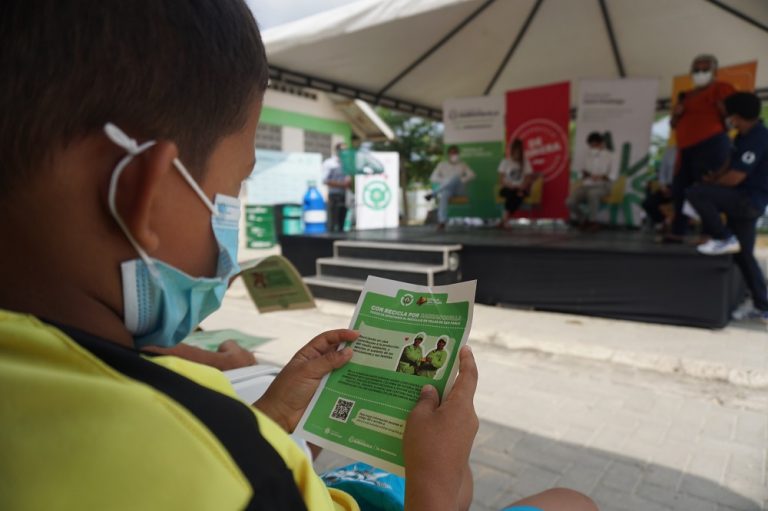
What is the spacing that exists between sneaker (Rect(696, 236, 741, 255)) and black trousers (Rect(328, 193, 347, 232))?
21.6 feet

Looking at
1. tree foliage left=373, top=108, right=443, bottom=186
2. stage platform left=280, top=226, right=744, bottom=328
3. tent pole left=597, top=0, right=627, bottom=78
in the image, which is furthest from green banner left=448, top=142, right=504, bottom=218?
tree foliage left=373, top=108, right=443, bottom=186

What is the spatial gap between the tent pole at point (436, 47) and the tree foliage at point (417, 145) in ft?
41.3

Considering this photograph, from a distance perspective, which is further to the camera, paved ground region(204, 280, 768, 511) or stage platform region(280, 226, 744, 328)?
stage platform region(280, 226, 744, 328)

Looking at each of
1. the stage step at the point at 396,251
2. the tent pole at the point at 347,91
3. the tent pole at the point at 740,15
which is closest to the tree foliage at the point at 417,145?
the tent pole at the point at 347,91

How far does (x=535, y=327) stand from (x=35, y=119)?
4.02 m

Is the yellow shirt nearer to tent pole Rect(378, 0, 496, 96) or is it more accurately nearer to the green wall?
tent pole Rect(378, 0, 496, 96)

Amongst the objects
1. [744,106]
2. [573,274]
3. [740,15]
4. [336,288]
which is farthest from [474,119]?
[744,106]

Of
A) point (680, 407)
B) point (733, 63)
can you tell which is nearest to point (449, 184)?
point (733, 63)

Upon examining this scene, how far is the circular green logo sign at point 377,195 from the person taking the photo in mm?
9867

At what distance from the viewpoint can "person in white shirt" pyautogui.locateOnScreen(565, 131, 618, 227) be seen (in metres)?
8.05

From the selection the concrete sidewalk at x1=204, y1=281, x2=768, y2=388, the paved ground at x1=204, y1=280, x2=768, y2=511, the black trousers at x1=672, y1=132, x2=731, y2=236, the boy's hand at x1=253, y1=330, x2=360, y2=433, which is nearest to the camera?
the boy's hand at x1=253, y1=330, x2=360, y2=433

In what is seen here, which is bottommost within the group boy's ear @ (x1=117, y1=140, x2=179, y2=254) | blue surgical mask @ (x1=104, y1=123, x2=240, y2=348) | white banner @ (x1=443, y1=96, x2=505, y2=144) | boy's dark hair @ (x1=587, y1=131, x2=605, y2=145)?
blue surgical mask @ (x1=104, y1=123, x2=240, y2=348)

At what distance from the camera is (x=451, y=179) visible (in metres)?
9.46

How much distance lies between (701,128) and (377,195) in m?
6.12
